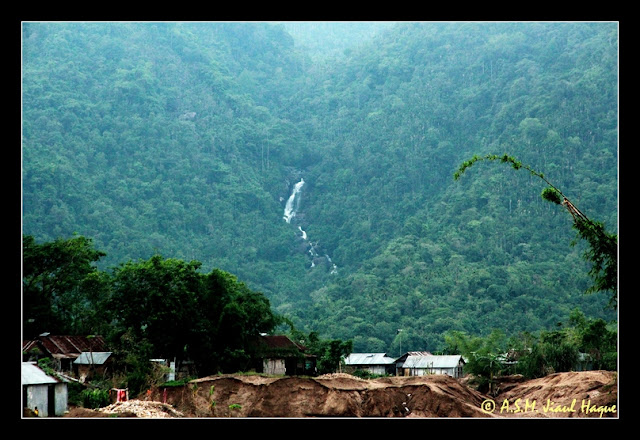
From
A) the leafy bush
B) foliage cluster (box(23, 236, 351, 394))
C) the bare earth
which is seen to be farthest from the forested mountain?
the leafy bush

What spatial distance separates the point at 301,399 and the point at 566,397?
8485 millimetres

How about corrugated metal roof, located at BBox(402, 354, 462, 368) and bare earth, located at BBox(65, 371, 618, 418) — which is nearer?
bare earth, located at BBox(65, 371, 618, 418)

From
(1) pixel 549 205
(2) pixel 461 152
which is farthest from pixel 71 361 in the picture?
(2) pixel 461 152

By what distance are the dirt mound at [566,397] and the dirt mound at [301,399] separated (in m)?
2.18

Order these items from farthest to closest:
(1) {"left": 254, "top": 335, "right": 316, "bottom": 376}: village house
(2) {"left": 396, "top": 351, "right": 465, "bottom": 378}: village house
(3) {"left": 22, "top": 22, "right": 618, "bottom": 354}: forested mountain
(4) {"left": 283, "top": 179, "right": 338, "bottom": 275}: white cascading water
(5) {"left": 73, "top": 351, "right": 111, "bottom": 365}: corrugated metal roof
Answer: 1. (4) {"left": 283, "top": 179, "right": 338, "bottom": 275}: white cascading water
2. (3) {"left": 22, "top": 22, "right": 618, "bottom": 354}: forested mountain
3. (2) {"left": 396, "top": 351, "right": 465, "bottom": 378}: village house
4. (1) {"left": 254, "top": 335, "right": 316, "bottom": 376}: village house
5. (5) {"left": 73, "top": 351, "right": 111, "bottom": 365}: corrugated metal roof

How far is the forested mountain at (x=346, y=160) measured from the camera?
90500mm

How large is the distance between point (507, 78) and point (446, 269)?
76972 mm

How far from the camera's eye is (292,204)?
154 meters

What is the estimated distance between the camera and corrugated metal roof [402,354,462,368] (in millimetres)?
49656

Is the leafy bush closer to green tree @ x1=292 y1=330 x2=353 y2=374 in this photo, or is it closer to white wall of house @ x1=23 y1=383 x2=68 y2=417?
white wall of house @ x1=23 y1=383 x2=68 y2=417

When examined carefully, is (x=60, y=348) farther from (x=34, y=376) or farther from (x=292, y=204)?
(x=292, y=204)

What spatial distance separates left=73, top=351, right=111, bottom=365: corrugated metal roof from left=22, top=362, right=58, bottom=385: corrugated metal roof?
10.0m

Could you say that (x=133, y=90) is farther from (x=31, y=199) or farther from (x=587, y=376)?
(x=587, y=376)

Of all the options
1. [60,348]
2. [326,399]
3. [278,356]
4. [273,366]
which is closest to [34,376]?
[326,399]
